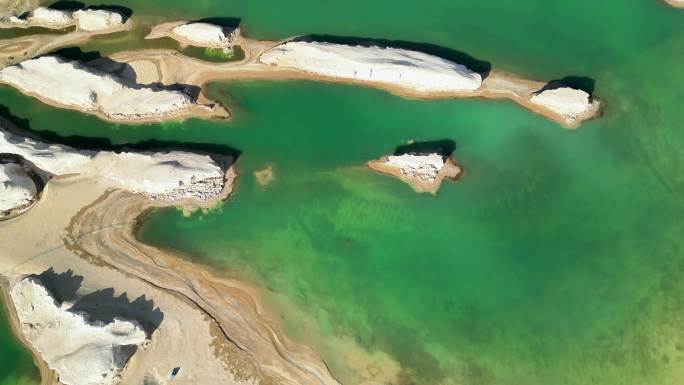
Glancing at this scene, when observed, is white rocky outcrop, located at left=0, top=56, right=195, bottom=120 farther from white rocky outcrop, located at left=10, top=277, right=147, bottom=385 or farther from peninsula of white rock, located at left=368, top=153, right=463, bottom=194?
peninsula of white rock, located at left=368, top=153, right=463, bottom=194

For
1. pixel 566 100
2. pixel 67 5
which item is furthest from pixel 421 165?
pixel 67 5

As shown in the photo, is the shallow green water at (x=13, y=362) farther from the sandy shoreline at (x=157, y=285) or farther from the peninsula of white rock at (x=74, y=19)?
the peninsula of white rock at (x=74, y=19)

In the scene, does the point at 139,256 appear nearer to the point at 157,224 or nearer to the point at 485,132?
the point at 157,224

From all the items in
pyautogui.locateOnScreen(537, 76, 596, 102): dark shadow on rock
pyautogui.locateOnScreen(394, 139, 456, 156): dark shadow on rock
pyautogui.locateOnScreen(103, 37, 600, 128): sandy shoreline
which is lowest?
pyautogui.locateOnScreen(394, 139, 456, 156): dark shadow on rock

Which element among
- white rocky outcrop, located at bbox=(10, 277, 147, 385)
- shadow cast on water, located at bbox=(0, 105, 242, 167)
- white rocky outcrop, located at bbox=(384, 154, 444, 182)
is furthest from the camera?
shadow cast on water, located at bbox=(0, 105, 242, 167)

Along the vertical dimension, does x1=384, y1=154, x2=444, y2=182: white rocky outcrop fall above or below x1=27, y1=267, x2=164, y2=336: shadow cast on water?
above

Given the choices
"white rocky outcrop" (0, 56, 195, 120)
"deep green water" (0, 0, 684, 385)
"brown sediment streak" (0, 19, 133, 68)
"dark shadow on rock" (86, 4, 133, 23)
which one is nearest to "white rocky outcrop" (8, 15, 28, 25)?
"brown sediment streak" (0, 19, 133, 68)
